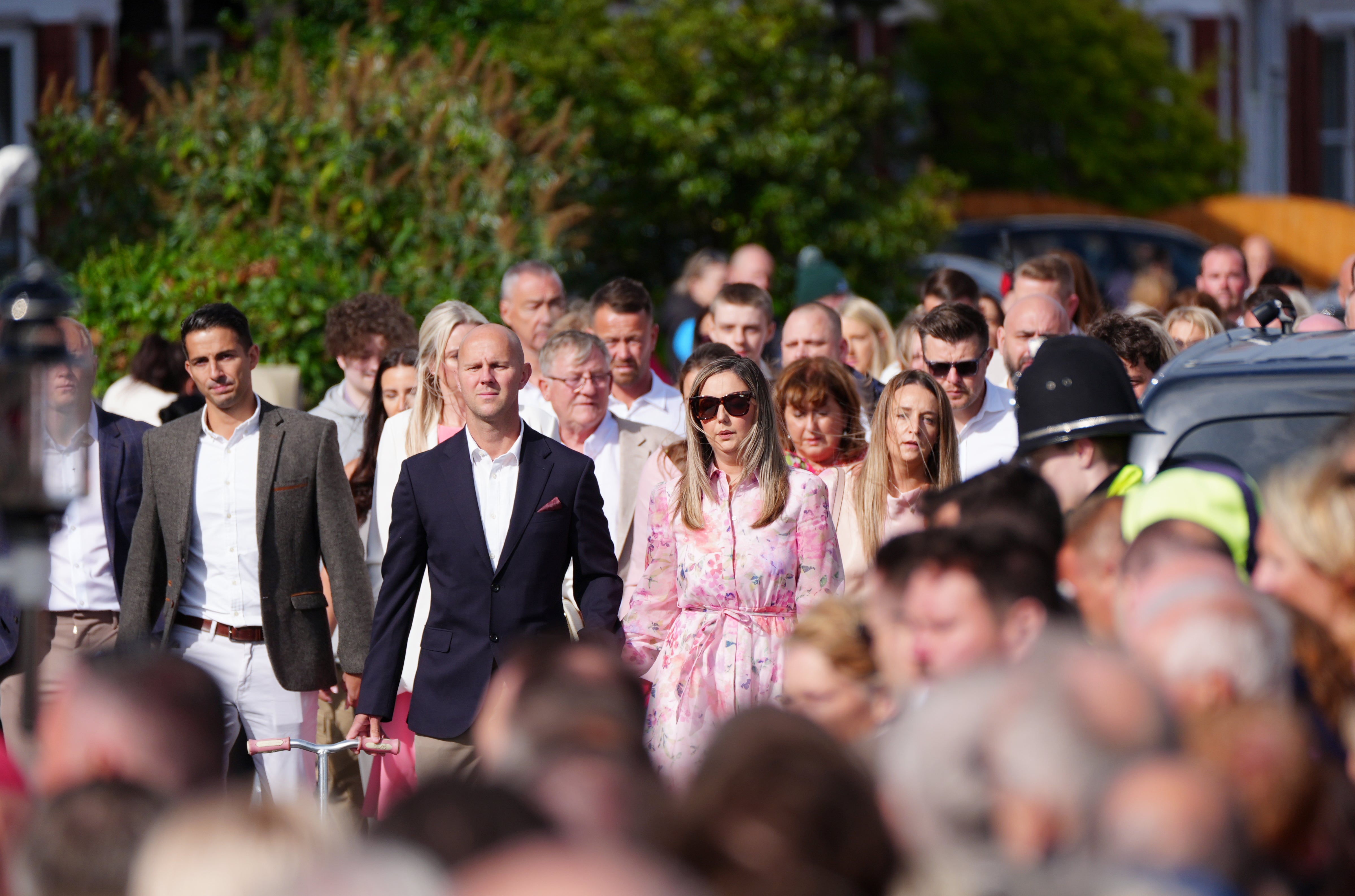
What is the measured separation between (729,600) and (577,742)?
2764 millimetres

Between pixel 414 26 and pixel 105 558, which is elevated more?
pixel 414 26

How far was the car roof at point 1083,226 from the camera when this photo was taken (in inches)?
760

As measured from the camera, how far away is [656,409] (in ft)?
25.6

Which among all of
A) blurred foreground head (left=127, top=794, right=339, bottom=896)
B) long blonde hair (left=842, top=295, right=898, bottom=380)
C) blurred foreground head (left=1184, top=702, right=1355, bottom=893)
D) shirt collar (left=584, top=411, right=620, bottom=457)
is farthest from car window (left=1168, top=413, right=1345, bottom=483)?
long blonde hair (left=842, top=295, right=898, bottom=380)

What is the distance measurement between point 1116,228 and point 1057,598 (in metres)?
16.9

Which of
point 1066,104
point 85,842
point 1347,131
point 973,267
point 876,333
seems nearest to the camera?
point 85,842

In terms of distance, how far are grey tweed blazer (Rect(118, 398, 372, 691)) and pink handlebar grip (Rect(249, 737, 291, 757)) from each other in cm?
92

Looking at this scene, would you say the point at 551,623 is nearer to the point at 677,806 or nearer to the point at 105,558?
the point at 105,558

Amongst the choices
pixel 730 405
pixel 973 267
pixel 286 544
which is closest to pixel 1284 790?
pixel 730 405

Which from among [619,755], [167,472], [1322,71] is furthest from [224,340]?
[1322,71]

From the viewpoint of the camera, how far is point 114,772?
3.00 metres

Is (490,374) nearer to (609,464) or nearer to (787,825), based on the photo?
(609,464)

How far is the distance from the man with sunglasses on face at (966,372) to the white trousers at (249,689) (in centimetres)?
275

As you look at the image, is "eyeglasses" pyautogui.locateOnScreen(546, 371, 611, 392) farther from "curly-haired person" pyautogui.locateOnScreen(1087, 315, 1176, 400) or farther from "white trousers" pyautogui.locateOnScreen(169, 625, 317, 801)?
"curly-haired person" pyautogui.locateOnScreen(1087, 315, 1176, 400)
